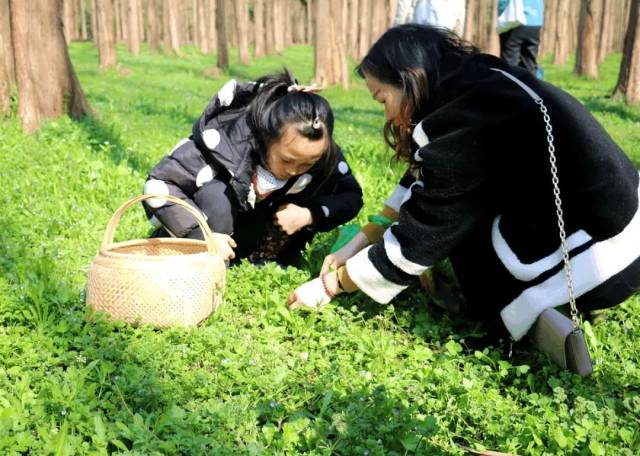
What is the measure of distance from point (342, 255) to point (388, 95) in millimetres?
772

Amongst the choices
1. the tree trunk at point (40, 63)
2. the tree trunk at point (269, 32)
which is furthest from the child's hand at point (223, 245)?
the tree trunk at point (269, 32)

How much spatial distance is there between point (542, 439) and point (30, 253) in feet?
8.31

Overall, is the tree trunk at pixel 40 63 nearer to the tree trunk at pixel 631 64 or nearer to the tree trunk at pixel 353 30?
the tree trunk at pixel 631 64

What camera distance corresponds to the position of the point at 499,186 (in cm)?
260

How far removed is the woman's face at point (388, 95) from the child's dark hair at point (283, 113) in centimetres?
47

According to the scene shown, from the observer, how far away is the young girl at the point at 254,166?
3.23m

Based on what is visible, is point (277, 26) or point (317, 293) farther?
point (277, 26)

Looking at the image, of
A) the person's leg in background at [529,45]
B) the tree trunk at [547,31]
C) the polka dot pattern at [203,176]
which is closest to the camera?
the polka dot pattern at [203,176]

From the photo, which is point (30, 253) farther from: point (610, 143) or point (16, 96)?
point (16, 96)

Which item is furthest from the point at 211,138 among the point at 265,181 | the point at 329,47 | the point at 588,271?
the point at 329,47

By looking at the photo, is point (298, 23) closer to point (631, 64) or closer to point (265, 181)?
point (631, 64)

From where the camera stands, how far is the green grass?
2.10m

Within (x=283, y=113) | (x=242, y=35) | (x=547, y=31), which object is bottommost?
(x=547, y=31)

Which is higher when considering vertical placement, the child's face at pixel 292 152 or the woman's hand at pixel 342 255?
the child's face at pixel 292 152
